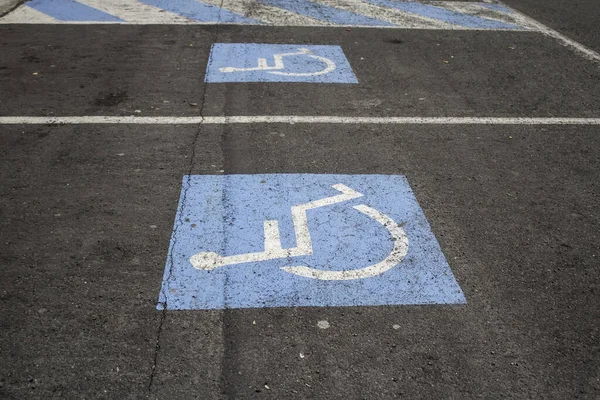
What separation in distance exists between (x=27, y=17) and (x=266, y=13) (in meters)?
4.07

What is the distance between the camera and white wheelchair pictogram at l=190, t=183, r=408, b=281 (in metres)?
4.59

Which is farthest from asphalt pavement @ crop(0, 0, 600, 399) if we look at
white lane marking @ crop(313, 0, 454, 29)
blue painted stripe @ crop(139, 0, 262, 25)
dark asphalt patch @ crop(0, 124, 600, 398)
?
white lane marking @ crop(313, 0, 454, 29)

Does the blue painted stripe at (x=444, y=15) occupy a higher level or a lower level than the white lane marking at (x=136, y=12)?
higher

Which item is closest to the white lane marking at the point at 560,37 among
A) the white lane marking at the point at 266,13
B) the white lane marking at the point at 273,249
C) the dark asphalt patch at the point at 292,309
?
the dark asphalt patch at the point at 292,309

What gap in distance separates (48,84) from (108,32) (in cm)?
235

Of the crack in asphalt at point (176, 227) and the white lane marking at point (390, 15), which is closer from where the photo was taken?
the crack in asphalt at point (176, 227)

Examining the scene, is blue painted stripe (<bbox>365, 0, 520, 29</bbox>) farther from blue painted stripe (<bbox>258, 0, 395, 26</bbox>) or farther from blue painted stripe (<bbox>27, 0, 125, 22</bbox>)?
blue painted stripe (<bbox>27, 0, 125, 22</bbox>)

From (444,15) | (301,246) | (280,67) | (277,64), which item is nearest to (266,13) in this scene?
(277,64)

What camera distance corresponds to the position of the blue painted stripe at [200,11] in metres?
10.6

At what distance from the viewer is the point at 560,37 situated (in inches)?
408

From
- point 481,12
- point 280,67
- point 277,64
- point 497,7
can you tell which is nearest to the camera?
point 280,67

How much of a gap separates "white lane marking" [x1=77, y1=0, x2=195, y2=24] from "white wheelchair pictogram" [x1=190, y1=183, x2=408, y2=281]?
6325 mm

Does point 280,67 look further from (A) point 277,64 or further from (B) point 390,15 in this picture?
(B) point 390,15

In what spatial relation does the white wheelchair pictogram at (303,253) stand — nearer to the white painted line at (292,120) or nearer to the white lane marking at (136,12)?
the white painted line at (292,120)
